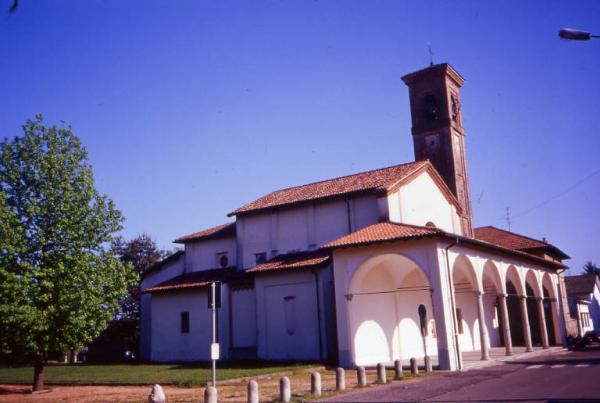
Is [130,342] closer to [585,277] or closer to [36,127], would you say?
[36,127]

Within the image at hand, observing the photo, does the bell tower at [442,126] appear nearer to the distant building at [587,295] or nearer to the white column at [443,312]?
the white column at [443,312]

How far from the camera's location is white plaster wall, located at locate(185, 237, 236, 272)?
105 feet

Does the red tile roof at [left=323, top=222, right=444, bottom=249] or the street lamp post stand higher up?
the street lamp post

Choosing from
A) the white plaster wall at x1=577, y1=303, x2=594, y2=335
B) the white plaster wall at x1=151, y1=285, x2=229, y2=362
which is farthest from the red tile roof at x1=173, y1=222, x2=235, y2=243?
the white plaster wall at x1=577, y1=303, x2=594, y2=335

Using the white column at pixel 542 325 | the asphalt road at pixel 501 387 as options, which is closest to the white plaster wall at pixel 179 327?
the asphalt road at pixel 501 387

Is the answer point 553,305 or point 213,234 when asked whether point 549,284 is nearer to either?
point 553,305

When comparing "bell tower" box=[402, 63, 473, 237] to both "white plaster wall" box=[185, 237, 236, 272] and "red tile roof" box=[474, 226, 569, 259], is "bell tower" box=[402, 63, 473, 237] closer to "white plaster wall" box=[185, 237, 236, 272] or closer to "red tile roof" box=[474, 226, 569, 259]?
"red tile roof" box=[474, 226, 569, 259]

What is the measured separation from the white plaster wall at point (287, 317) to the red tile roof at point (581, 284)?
4529 cm

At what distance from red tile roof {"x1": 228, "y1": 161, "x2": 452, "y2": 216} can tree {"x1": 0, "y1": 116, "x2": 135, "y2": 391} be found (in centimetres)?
1164

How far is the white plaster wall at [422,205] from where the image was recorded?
84.4ft

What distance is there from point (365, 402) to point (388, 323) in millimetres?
13690

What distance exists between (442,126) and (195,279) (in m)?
17.6

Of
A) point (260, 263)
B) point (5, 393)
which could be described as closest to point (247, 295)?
point (260, 263)

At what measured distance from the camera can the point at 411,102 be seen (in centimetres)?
3409
